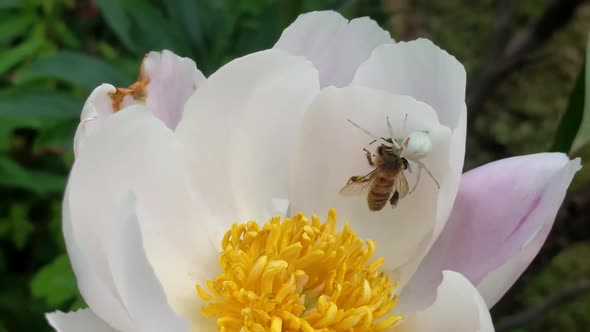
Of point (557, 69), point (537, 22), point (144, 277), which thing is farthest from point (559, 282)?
point (144, 277)

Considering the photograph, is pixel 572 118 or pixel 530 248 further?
pixel 572 118

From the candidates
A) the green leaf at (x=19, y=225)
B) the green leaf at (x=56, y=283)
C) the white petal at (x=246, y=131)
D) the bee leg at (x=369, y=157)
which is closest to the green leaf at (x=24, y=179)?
the green leaf at (x=19, y=225)

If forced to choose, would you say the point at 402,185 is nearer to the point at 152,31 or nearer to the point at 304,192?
the point at 304,192

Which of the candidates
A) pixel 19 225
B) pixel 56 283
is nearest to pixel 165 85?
pixel 56 283

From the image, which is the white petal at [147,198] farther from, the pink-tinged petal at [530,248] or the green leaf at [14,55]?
the green leaf at [14,55]

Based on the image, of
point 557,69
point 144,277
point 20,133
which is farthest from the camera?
point 557,69

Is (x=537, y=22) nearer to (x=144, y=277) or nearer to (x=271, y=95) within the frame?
(x=271, y=95)
